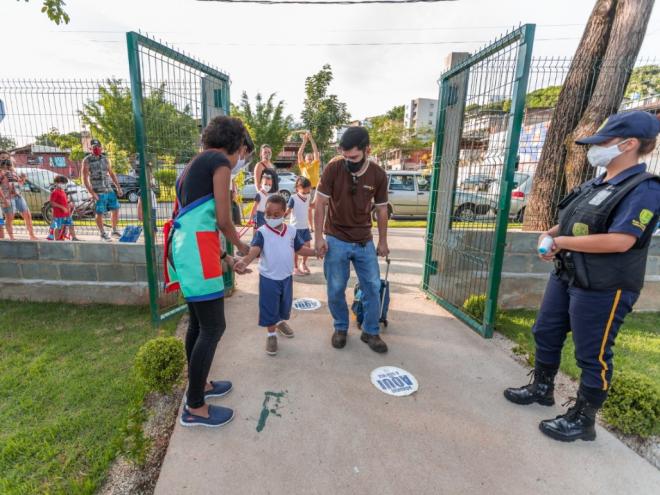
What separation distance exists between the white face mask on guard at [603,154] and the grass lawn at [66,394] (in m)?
3.08

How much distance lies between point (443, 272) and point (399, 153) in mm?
36904

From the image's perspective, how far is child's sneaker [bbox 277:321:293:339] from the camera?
11.4ft

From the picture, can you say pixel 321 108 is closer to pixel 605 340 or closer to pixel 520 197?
pixel 520 197

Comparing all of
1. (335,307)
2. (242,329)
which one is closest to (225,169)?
(335,307)

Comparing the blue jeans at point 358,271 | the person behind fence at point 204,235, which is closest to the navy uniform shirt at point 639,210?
the blue jeans at point 358,271

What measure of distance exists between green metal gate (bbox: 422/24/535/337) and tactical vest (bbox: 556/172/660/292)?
3.71ft

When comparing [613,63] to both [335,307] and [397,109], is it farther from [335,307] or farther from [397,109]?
[397,109]

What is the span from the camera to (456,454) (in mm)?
2088

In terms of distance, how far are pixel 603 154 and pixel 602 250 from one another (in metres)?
0.55

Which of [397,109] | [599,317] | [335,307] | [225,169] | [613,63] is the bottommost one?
[335,307]

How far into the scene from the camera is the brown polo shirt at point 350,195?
306 cm

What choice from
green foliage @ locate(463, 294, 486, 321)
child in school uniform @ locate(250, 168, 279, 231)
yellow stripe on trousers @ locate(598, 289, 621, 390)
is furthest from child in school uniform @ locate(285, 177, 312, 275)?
yellow stripe on trousers @ locate(598, 289, 621, 390)

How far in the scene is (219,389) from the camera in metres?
2.60

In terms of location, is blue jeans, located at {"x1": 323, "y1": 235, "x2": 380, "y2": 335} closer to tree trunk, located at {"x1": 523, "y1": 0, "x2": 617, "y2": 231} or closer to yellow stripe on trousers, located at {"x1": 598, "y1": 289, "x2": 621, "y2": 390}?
yellow stripe on trousers, located at {"x1": 598, "y1": 289, "x2": 621, "y2": 390}
